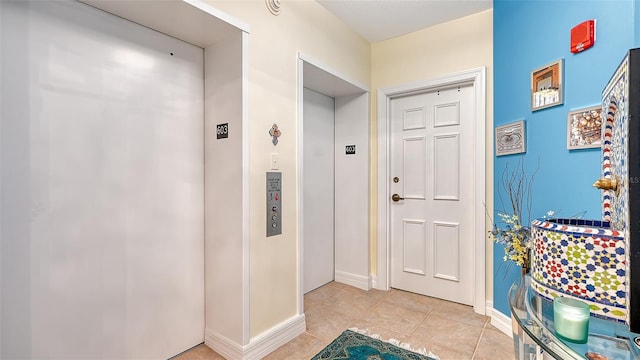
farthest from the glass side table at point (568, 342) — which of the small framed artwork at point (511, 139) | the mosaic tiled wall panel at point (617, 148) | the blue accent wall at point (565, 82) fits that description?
the small framed artwork at point (511, 139)

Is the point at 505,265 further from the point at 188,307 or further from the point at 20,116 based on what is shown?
the point at 20,116

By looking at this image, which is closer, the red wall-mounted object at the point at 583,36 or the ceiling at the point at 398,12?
the red wall-mounted object at the point at 583,36

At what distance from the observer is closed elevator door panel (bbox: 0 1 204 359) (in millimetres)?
1355

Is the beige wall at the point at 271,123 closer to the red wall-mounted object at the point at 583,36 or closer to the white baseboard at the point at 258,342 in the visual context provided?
the white baseboard at the point at 258,342


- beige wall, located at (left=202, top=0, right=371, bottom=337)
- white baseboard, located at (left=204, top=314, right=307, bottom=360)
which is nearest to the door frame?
beige wall, located at (left=202, top=0, right=371, bottom=337)

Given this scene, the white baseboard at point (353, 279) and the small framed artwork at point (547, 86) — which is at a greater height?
the small framed artwork at point (547, 86)

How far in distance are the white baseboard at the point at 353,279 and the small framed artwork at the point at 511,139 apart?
70.1 inches

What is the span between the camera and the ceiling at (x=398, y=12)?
2.43m

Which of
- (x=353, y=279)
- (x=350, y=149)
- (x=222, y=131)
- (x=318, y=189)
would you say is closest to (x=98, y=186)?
(x=222, y=131)

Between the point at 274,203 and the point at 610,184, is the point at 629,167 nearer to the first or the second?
the point at 610,184

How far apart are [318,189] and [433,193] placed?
3.86ft

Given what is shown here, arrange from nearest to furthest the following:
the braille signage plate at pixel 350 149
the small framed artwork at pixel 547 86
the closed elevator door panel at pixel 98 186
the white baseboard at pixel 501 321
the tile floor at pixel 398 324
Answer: the closed elevator door panel at pixel 98 186 < the small framed artwork at pixel 547 86 < the tile floor at pixel 398 324 < the white baseboard at pixel 501 321 < the braille signage plate at pixel 350 149

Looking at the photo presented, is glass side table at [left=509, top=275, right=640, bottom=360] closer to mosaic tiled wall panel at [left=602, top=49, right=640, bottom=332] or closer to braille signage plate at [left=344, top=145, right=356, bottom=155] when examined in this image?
mosaic tiled wall panel at [left=602, top=49, right=640, bottom=332]

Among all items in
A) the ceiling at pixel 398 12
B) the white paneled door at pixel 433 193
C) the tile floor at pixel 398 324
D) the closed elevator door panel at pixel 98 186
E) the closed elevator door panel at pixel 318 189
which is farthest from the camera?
the closed elevator door panel at pixel 318 189
